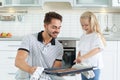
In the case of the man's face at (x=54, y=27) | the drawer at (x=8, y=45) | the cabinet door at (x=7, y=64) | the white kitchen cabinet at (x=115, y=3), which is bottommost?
the cabinet door at (x=7, y=64)

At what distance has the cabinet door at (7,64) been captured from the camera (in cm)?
388

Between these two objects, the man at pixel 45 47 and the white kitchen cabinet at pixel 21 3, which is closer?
the man at pixel 45 47

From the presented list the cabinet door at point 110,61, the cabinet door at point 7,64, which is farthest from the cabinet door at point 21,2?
the cabinet door at point 110,61

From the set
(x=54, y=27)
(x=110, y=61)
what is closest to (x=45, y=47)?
(x=54, y=27)

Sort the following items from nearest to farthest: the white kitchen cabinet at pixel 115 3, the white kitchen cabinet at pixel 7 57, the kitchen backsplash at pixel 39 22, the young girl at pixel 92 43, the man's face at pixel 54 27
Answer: the man's face at pixel 54 27 → the young girl at pixel 92 43 → the white kitchen cabinet at pixel 7 57 → the white kitchen cabinet at pixel 115 3 → the kitchen backsplash at pixel 39 22

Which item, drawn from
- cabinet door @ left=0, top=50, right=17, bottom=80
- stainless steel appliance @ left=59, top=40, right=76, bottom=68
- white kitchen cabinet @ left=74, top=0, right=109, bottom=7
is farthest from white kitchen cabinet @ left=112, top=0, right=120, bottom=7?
cabinet door @ left=0, top=50, right=17, bottom=80

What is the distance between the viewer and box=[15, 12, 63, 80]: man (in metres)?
1.62

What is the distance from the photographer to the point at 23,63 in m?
1.55

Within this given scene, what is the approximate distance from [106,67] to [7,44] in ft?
4.75

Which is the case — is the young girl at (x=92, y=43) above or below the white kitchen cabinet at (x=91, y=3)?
below

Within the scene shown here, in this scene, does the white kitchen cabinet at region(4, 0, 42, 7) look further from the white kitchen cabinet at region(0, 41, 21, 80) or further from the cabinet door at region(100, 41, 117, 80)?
the cabinet door at region(100, 41, 117, 80)

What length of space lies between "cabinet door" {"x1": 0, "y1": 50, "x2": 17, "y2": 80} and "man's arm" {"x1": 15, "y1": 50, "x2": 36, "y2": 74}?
2290 mm

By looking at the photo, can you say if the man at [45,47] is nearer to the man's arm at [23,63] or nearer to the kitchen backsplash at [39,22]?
the man's arm at [23,63]

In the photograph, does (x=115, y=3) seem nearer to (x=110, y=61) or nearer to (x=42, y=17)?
(x=110, y=61)
